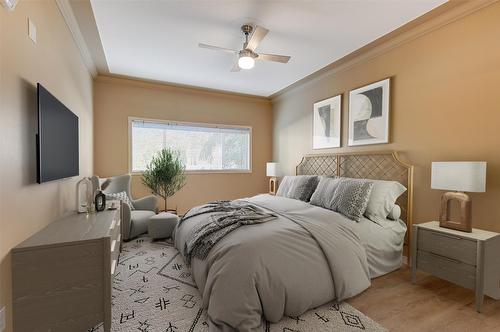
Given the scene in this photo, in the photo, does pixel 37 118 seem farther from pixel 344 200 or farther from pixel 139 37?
pixel 344 200

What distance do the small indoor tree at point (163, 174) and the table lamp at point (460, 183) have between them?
12.5 ft

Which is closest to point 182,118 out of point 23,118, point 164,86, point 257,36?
point 164,86

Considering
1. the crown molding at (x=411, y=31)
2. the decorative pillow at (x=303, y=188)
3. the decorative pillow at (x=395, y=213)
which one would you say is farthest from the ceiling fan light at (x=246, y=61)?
the decorative pillow at (x=395, y=213)

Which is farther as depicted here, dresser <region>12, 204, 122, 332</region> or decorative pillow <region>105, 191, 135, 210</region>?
decorative pillow <region>105, 191, 135, 210</region>

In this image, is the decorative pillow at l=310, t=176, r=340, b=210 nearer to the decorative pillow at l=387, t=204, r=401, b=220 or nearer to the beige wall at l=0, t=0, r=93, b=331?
the decorative pillow at l=387, t=204, r=401, b=220

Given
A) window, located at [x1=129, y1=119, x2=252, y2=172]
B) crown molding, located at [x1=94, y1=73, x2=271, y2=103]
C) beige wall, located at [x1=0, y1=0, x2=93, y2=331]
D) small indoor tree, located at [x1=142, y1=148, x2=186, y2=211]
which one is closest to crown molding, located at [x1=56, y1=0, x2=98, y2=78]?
beige wall, located at [x1=0, y1=0, x2=93, y2=331]

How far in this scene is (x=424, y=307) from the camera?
1.96 m

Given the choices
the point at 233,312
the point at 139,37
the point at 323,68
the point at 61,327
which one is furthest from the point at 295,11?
the point at 61,327

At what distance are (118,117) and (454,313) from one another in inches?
205

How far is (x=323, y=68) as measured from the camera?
12.7 ft

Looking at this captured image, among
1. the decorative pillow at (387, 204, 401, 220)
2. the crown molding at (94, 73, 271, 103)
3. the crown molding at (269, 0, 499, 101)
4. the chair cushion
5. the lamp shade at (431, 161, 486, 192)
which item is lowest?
the chair cushion

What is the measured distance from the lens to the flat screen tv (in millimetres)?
1654

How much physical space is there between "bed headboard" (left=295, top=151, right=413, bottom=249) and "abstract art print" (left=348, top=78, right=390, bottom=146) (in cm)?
22

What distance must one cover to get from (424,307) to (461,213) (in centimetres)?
91
